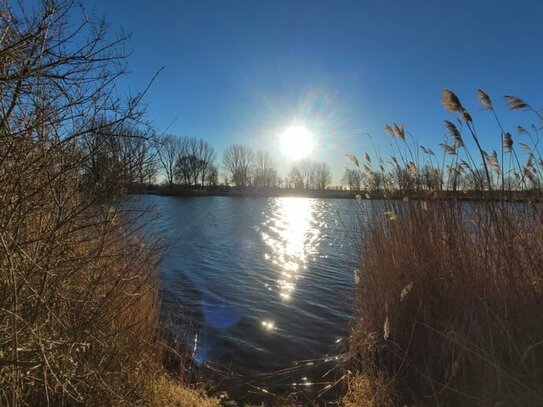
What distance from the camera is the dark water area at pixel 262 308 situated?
6.03m

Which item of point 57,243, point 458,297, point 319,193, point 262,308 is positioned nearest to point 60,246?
point 57,243

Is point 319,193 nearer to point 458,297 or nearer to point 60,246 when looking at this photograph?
point 458,297

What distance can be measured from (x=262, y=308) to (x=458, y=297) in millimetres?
5758

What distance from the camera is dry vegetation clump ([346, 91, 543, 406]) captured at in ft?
12.0

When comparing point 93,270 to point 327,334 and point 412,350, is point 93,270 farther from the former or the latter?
point 327,334

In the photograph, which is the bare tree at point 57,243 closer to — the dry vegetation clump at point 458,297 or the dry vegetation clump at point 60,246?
the dry vegetation clump at point 60,246

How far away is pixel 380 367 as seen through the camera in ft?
15.4

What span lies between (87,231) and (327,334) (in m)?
5.15

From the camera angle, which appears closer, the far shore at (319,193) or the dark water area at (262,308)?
the far shore at (319,193)

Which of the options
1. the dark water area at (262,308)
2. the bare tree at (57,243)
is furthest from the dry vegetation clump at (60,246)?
the dark water area at (262,308)

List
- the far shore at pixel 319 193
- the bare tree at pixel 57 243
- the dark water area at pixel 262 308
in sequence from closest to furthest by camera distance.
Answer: the bare tree at pixel 57 243, the far shore at pixel 319 193, the dark water area at pixel 262 308

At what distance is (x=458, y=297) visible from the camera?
4.29m

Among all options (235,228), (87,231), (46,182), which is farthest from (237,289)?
(235,228)

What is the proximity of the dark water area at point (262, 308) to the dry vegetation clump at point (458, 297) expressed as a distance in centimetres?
120
